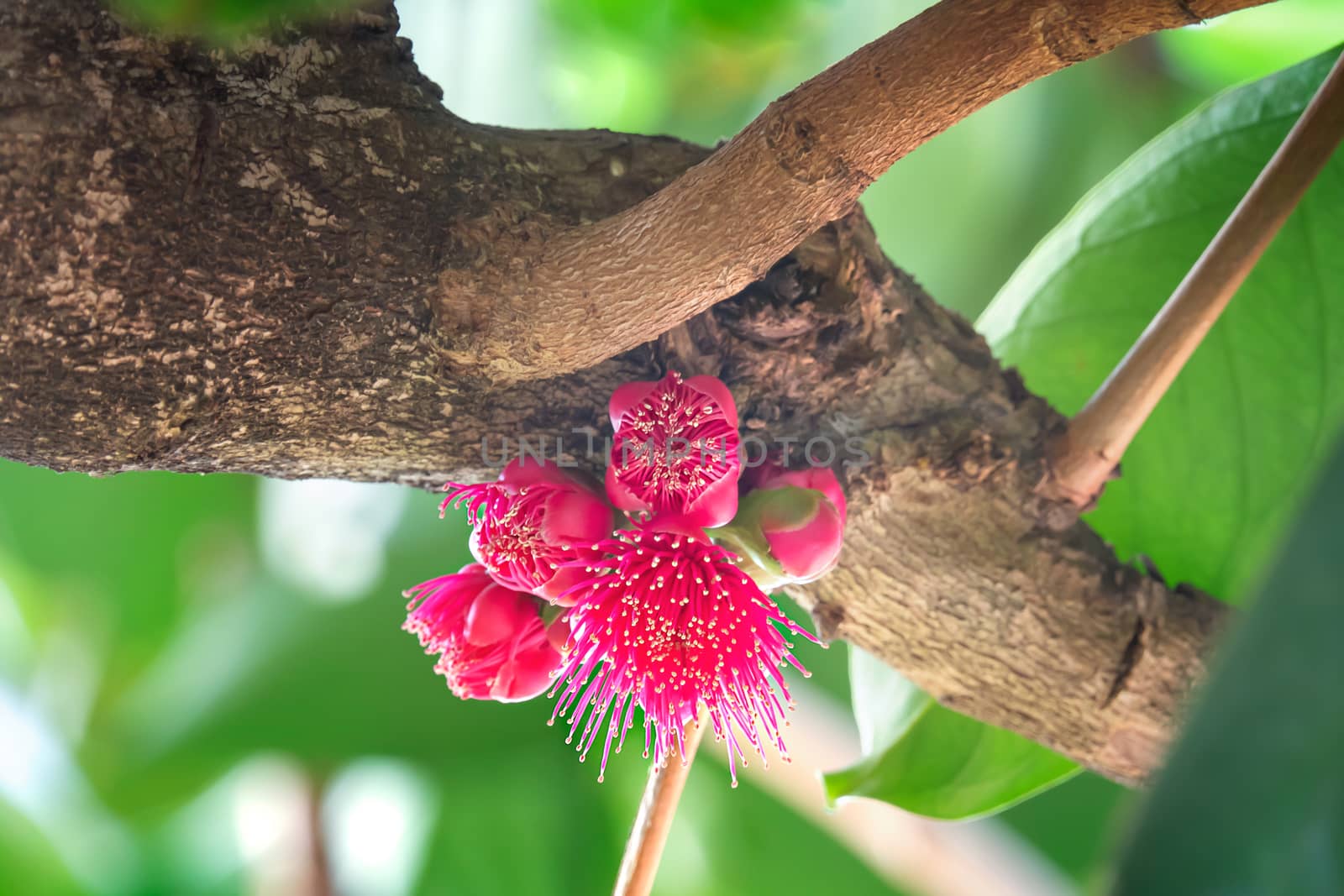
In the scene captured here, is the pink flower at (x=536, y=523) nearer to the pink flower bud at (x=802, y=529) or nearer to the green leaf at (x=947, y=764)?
the pink flower bud at (x=802, y=529)

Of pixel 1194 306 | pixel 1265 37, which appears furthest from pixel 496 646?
pixel 1265 37

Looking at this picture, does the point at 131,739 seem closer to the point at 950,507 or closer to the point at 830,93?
the point at 950,507

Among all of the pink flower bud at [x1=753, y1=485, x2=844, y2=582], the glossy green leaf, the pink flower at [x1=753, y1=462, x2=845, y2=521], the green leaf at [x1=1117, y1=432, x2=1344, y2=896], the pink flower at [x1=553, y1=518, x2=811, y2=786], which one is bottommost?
the green leaf at [x1=1117, y1=432, x2=1344, y2=896]

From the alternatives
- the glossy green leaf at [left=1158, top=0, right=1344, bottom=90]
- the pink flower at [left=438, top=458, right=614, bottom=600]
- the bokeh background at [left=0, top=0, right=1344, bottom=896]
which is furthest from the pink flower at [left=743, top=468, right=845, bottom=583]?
the glossy green leaf at [left=1158, top=0, right=1344, bottom=90]

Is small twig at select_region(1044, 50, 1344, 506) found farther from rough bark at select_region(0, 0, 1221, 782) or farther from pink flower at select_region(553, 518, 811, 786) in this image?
pink flower at select_region(553, 518, 811, 786)

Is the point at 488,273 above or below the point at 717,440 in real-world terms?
above

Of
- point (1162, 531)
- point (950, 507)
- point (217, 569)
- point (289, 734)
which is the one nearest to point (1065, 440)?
point (950, 507)

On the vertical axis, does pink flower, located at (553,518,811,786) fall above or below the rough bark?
below
